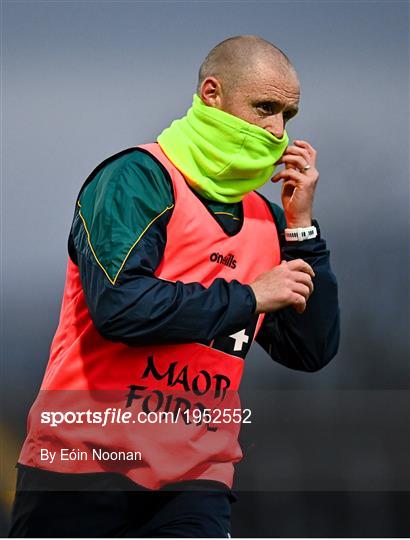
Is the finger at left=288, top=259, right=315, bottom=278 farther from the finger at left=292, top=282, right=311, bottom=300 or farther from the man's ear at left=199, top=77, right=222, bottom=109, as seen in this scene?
the man's ear at left=199, top=77, right=222, bottom=109

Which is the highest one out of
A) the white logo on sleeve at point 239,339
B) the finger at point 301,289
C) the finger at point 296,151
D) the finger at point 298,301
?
the finger at point 296,151

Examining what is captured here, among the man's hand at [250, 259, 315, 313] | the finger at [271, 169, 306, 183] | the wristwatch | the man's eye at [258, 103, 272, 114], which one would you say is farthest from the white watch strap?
the man's eye at [258, 103, 272, 114]

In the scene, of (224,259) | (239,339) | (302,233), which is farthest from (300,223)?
(239,339)

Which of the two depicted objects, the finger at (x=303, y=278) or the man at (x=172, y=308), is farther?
the finger at (x=303, y=278)

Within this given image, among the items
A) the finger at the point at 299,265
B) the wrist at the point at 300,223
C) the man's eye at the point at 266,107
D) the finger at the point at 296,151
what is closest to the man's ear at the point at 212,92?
the man's eye at the point at 266,107

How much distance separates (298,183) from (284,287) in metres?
0.46

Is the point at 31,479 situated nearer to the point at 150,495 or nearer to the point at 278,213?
the point at 150,495

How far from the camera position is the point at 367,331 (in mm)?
5441

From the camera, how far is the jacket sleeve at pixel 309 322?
3.85m

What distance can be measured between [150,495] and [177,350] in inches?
16.4

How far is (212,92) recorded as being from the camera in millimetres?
3758

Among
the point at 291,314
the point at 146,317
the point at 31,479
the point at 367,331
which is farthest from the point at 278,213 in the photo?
the point at 367,331

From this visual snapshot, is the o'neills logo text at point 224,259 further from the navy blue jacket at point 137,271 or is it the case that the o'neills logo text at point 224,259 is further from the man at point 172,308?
the navy blue jacket at point 137,271

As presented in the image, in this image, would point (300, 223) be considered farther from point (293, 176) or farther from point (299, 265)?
point (299, 265)
